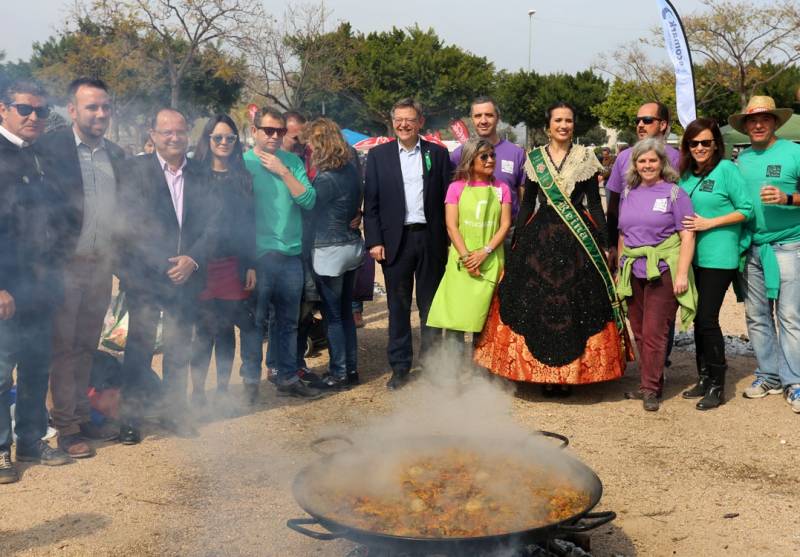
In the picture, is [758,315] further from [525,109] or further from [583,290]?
[525,109]

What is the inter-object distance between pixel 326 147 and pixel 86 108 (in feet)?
6.13

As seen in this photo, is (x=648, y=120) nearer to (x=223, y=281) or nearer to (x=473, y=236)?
(x=473, y=236)

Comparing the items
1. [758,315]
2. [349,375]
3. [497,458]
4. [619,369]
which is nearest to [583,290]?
[619,369]

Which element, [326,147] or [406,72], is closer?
[326,147]

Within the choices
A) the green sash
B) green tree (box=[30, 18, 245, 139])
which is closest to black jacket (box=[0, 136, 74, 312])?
the green sash

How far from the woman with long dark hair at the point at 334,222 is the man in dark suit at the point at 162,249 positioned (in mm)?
1051

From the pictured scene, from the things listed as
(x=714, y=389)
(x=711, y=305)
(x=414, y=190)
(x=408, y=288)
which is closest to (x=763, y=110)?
(x=711, y=305)

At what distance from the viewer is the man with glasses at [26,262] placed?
4.05 m

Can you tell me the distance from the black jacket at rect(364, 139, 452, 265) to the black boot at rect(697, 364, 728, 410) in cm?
221

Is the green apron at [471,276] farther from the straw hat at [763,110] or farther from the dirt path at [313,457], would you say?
the straw hat at [763,110]

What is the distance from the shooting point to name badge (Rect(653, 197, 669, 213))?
523 centimetres

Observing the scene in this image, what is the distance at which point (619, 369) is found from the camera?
18.2ft

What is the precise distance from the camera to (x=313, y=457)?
458 centimetres

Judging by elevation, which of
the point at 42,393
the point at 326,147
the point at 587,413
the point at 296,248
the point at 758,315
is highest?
the point at 326,147
